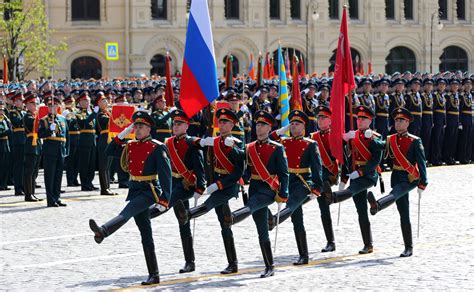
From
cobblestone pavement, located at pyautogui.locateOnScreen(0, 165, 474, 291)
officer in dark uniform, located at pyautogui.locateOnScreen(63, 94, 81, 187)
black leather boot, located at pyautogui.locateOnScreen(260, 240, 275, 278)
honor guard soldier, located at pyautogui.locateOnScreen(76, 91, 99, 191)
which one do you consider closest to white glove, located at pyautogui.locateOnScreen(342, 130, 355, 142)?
cobblestone pavement, located at pyautogui.locateOnScreen(0, 165, 474, 291)

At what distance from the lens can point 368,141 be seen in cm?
1364

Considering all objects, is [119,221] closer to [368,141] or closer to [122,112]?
[368,141]

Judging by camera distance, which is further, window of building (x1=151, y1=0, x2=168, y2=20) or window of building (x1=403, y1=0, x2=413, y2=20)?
window of building (x1=403, y1=0, x2=413, y2=20)

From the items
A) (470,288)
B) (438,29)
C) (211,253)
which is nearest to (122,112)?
(211,253)

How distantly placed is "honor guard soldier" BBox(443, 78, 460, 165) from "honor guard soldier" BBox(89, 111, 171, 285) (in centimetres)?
1469

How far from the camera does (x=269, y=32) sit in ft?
171

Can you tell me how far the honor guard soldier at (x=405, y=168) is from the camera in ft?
43.5

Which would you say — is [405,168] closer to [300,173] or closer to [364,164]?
[364,164]

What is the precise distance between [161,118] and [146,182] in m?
8.81

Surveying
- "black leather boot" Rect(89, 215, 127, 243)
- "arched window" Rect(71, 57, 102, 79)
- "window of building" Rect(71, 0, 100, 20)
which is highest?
"window of building" Rect(71, 0, 100, 20)

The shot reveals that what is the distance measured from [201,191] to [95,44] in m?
37.1

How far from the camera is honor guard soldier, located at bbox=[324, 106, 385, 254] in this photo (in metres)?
13.5

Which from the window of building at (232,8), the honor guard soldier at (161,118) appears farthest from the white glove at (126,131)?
the window of building at (232,8)

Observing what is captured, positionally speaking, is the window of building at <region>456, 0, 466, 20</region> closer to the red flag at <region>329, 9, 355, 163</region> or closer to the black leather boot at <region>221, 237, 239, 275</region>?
the red flag at <region>329, 9, 355, 163</region>
